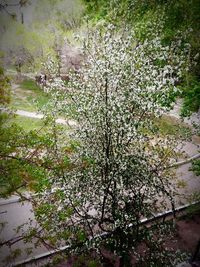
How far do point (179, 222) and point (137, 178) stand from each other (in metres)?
7.12

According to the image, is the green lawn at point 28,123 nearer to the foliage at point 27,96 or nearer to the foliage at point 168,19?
the foliage at point 27,96

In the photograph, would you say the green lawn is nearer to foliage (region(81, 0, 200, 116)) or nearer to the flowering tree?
foliage (region(81, 0, 200, 116))

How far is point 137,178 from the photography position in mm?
9172

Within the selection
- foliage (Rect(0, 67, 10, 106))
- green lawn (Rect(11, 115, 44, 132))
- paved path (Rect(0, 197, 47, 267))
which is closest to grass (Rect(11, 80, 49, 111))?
green lawn (Rect(11, 115, 44, 132))

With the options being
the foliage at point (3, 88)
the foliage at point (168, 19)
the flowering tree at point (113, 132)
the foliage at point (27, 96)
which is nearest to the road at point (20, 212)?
the flowering tree at point (113, 132)

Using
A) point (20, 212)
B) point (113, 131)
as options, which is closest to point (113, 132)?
point (113, 131)

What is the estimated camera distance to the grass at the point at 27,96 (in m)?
27.1

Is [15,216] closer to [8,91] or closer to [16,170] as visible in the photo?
[16,170]

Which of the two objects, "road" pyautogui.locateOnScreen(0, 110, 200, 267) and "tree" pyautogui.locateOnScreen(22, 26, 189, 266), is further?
"road" pyautogui.locateOnScreen(0, 110, 200, 267)

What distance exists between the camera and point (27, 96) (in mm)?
29516

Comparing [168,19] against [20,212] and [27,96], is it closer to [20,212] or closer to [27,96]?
[20,212]

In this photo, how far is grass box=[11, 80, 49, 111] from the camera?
27.1 m

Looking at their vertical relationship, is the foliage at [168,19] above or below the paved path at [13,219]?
above

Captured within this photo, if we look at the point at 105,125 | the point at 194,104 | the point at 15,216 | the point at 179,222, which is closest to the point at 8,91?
the point at 105,125
